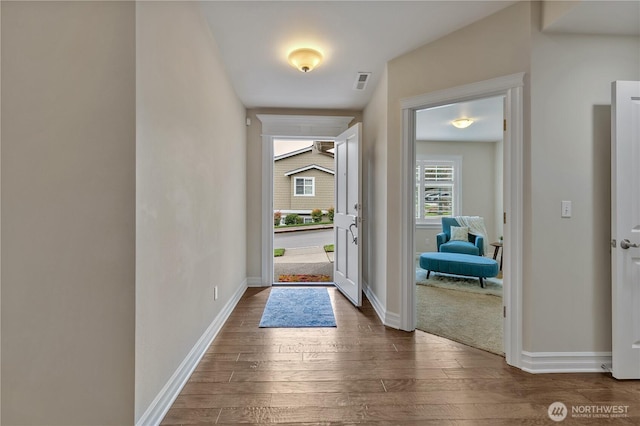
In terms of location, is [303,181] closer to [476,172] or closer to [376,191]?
[476,172]

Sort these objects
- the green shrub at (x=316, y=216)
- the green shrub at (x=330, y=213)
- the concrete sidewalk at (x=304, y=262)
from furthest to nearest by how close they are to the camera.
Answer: the green shrub at (x=316, y=216), the green shrub at (x=330, y=213), the concrete sidewalk at (x=304, y=262)

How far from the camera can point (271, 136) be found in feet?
13.6

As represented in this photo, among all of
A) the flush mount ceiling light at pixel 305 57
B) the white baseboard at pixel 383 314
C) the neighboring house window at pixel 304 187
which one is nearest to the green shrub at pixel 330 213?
the neighboring house window at pixel 304 187

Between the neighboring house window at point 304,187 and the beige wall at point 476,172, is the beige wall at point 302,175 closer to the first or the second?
the neighboring house window at point 304,187

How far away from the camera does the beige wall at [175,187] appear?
1363 mm

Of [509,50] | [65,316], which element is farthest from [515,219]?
Answer: [65,316]

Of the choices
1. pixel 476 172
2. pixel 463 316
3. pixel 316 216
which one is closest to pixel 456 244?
pixel 463 316

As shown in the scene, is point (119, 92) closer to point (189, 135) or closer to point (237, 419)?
point (189, 135)

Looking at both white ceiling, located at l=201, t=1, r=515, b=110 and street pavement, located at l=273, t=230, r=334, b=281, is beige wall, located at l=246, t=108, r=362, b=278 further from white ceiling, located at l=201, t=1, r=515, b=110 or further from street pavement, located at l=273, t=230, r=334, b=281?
white ceiling, located at l=201, t=1, r=515, b=110

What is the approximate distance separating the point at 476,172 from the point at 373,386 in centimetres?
592

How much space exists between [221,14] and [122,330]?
2174mm

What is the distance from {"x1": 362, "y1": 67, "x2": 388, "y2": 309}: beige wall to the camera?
9.63ft

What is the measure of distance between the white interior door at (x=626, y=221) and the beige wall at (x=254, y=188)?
2786mm

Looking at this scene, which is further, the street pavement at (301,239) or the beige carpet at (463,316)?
the street pavement at (301,239)
